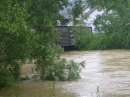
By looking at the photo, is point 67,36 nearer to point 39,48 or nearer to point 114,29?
point 114,29

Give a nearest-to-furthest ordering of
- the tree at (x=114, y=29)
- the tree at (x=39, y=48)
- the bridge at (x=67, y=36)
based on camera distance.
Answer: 1. the tree at (x=39, y=48)
2. the tree at (x=114, y=29)
3. the bridge at (x=67, y=36)

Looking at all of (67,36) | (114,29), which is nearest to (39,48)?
(67,36)

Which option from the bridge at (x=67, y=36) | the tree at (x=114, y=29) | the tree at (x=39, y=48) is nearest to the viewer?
the tree at (x=39, y=48)

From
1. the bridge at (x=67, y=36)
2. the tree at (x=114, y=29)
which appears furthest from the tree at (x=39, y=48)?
the tree at (x=114, y=29)

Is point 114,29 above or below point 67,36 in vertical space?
above

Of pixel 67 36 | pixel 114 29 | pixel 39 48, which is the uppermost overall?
pixel 114 29

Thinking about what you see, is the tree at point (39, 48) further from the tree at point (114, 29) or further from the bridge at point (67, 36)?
the tree at point (114, 29)

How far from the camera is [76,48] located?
2502 cm

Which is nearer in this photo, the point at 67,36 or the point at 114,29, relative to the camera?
the point at 114,29

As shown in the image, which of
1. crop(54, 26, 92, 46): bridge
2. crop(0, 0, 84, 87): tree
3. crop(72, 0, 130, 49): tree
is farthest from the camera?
crop(54, 26, 92, 46): bridge

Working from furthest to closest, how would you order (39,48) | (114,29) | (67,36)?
(67,36)
(114,29)
(39,48)

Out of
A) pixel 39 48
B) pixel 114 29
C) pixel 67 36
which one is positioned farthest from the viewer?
pixel 67 36

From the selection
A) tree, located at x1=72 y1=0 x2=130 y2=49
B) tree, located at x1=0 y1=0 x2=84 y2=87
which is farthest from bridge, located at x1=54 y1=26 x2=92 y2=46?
tree, located at x1=0 y1=0 x2=84 y2=87

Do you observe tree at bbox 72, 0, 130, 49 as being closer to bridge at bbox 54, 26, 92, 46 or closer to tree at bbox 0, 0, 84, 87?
bridge at bbox 54, 26, 92, 46
